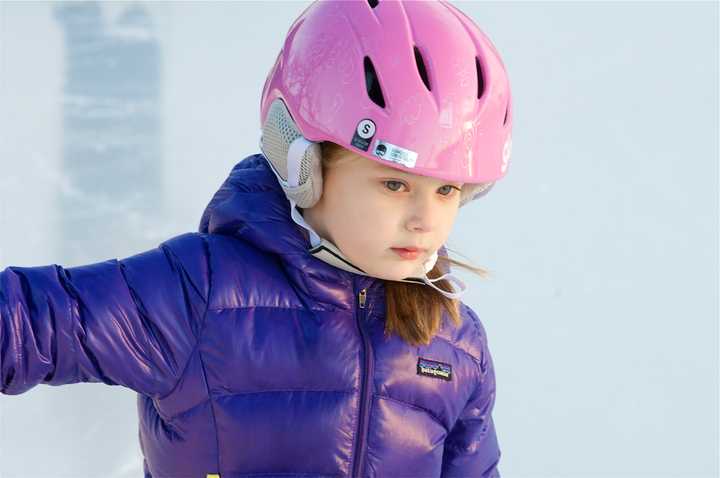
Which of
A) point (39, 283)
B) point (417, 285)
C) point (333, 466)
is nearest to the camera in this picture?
point (39, 283)

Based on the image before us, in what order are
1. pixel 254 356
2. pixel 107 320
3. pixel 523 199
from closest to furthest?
pixel 107 320 < pixel 254 356 < pixel 523 199

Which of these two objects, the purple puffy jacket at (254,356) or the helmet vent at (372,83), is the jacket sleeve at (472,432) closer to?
the purple puffy jacket at (254,356)

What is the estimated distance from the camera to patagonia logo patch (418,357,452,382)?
5.52 feet

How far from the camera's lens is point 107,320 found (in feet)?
4.89

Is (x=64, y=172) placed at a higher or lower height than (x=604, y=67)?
lower

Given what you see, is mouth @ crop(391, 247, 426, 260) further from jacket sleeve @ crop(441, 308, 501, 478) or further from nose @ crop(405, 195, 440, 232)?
jacket sleeve @ crop(441, 308, 501, 478)

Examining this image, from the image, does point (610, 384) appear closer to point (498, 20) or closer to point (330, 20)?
point (498, 20)

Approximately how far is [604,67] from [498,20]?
29 cm

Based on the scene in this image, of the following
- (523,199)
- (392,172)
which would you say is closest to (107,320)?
(392,172)

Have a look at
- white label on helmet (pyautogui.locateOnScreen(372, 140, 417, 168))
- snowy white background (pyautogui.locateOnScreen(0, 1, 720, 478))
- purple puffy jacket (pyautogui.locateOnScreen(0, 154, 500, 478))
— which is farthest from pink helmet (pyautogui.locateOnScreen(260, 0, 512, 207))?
snowy white background (pyautogui.locateOnScreen(0, 1, 720, 478))

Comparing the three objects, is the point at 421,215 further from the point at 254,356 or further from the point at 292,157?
the point at 254,356

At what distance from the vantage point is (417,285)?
5.63ft

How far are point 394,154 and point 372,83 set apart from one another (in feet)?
0.41

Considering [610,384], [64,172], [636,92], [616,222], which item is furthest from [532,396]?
[64,172]
